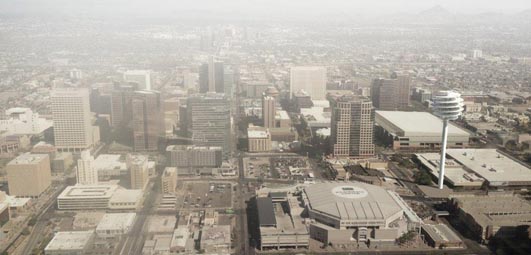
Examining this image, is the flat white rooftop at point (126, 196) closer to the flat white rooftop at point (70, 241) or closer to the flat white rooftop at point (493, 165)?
the flat white rooftop at point (70, 241)

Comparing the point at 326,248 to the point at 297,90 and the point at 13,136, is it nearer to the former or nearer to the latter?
the point at 13,136

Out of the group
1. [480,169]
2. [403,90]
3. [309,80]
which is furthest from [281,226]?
[309,80]

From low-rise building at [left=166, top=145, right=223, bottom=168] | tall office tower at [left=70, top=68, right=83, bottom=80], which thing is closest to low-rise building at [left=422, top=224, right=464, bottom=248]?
low-rise building at [left=166, top=145, right=223, bottom=168]

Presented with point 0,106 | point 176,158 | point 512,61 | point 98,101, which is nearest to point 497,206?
point 176,158

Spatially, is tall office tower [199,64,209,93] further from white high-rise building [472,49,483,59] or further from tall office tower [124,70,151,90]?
white high-rise building [472,49,483,59]

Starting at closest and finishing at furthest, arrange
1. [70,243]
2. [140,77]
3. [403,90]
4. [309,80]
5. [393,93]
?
[70,243] → [140,77] → [393,93] → [403,90] → [309,80]

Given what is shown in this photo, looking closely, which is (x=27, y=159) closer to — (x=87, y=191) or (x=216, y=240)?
(x=87, y=191)
